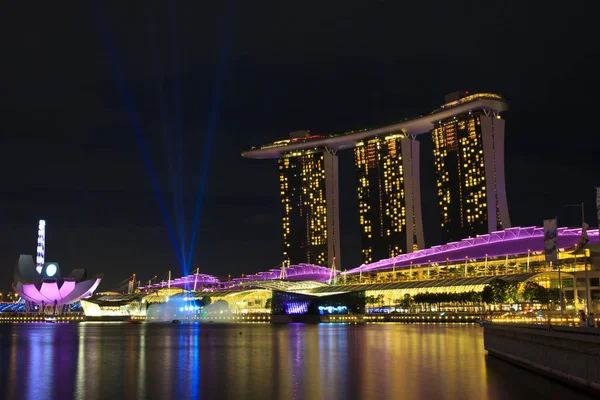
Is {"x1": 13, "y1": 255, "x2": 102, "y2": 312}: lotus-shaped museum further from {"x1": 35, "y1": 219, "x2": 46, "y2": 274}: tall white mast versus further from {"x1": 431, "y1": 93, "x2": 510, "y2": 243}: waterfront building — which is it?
{"x1": 431, "y1": 93, "x2": 510, "y2": 243}: waterfront building

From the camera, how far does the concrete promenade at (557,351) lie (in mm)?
22906

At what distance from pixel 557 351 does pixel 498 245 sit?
12891cm

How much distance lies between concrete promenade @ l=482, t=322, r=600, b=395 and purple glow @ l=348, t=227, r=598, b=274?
107 m

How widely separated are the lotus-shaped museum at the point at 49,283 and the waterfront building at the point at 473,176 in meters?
97.9

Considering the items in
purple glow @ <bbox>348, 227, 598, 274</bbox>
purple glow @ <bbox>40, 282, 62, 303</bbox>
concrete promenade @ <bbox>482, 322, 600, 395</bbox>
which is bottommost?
Result: concrete promenade @ <bbox>482, 322, 600, 395</bbox>

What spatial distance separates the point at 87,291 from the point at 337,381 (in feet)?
551

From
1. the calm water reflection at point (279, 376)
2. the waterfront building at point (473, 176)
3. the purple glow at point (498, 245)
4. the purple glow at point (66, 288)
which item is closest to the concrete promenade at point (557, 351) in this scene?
the calm water reflection at point (279, 376)

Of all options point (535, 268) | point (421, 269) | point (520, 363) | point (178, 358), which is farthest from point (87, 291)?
point (520, 363)

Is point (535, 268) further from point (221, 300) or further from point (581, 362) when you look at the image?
point (581, 362)

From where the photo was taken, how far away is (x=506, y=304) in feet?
405

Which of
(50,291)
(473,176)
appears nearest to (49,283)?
(50,291)

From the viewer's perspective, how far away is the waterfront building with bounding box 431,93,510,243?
603ft

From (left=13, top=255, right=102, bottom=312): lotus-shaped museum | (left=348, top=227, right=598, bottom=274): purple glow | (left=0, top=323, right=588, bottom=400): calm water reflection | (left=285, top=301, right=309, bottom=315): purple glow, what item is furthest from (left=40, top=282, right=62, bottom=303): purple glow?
(left=0, top=323, right=588, bottom=400): calm water reflection

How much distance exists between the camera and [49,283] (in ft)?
582
